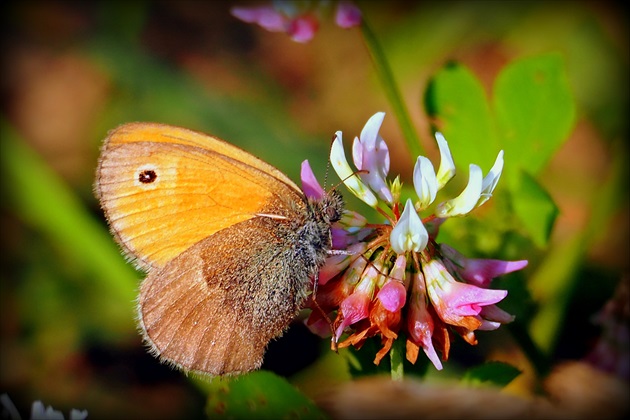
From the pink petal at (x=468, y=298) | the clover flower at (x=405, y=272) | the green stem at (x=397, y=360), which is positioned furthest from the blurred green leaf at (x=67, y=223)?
the pink petal at (x=468, y=298)

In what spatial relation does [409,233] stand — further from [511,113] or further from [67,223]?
[67,223]

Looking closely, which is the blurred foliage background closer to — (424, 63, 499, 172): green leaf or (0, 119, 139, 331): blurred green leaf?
(0, 119, 139, 331): blurred green leaf

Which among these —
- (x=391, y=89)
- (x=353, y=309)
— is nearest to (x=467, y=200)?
(x=353, y=309)

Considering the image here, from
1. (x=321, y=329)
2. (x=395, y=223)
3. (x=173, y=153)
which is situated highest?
(x=173, y=153)

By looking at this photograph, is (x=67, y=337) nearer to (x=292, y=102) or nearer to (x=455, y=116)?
(x=292, y=102)

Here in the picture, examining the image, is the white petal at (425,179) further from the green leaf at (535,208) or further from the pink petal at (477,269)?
the green leaf at (535,208)

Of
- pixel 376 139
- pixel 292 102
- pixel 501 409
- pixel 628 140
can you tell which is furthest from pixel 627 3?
pixel 501 409
